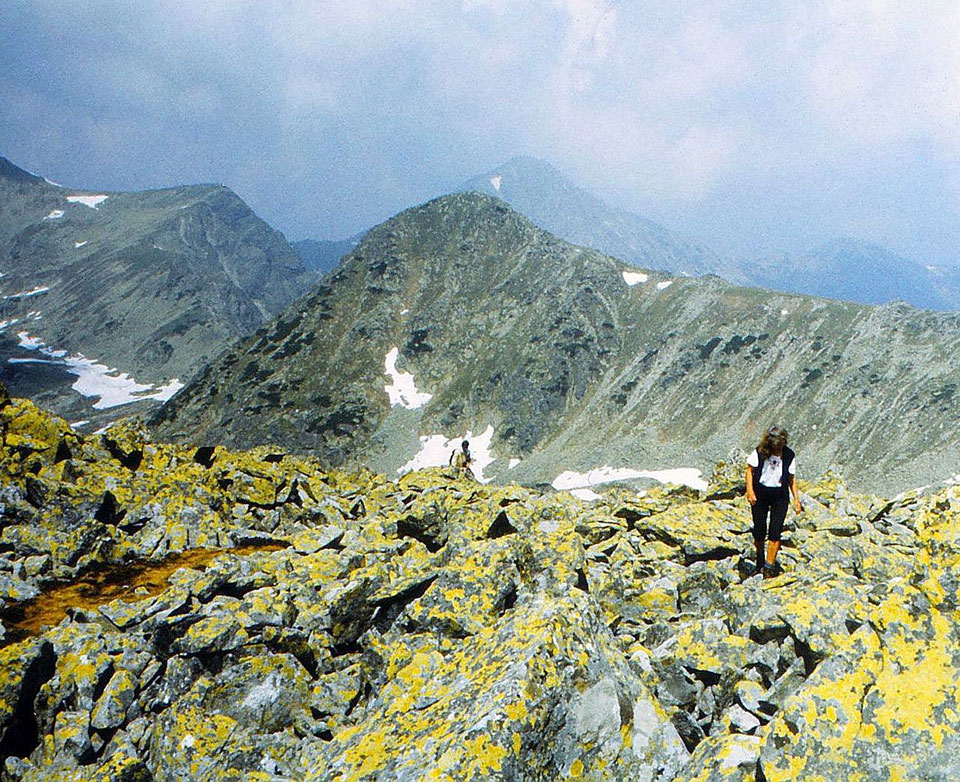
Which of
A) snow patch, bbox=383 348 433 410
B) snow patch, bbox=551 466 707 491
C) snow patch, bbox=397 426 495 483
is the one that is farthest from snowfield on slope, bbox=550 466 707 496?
snow patch, bbox=383 348 433 410

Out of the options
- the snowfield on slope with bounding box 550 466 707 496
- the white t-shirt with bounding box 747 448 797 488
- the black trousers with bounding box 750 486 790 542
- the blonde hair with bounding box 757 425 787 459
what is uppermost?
the blonde hair with bounding box 757 425 787 459

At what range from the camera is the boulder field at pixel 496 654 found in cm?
604

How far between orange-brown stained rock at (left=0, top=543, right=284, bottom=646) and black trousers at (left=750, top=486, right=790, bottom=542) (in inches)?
562

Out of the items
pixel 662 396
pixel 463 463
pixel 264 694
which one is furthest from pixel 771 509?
pixel 662 396

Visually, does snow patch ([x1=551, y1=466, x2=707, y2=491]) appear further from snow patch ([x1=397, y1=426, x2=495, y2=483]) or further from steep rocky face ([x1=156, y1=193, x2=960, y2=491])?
snow patch ([x1=397, y1=426, x2=495, y2=483])

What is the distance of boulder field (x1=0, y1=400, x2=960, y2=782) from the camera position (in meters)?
6.04

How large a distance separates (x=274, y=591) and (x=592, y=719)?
7433 millimetres

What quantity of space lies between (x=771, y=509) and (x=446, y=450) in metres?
159

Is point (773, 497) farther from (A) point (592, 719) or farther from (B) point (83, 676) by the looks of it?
(B) point (83, 676)

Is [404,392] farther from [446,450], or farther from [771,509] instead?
[771,509]

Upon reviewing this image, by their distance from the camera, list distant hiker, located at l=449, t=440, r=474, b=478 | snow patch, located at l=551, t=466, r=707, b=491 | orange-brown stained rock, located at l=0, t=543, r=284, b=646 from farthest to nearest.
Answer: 1. snow patch, located at l=551, t=466, r=707, b=491
2. distant hiker, located at l=449, t=440, r=474, b=478
3. orange-brown stained rock, located at l=0, t=543, r=284, b=646

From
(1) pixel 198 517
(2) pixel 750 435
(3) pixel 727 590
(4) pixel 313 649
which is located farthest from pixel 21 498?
(2) pixel 750 435

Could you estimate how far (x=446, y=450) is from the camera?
557 feet

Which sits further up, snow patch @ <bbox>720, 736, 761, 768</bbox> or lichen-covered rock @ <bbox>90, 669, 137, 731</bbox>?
snow patch @ <bbox>720, 736, 761, 768</bbox>
